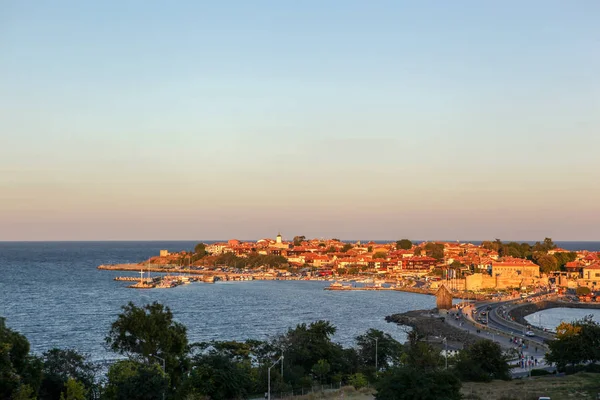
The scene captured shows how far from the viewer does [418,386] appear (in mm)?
16156

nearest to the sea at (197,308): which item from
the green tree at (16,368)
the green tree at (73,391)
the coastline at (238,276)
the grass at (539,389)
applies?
the coastline at (238,276)

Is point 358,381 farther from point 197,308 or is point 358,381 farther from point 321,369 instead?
point 197,308

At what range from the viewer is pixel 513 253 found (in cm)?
10750

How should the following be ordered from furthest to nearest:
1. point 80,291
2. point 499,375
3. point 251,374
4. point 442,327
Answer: point 80,291 → point 442,327 → point 499,375 → point 251,374

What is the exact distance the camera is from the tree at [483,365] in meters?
24.1

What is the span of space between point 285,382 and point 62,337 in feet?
72.3

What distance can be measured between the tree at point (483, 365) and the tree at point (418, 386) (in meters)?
7.86

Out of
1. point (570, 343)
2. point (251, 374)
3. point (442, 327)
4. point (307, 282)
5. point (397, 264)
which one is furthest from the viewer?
point (397, 264)

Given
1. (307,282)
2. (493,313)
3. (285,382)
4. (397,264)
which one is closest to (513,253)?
(397,264)

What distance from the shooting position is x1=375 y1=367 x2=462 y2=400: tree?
16047 mm

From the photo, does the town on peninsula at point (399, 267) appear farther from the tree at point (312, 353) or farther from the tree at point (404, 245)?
the tree at point (312, 353)

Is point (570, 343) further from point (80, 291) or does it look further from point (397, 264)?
point (397, 264)

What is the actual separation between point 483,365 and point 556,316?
1469 inches

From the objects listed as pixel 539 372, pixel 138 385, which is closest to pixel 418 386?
pixel 138 385
